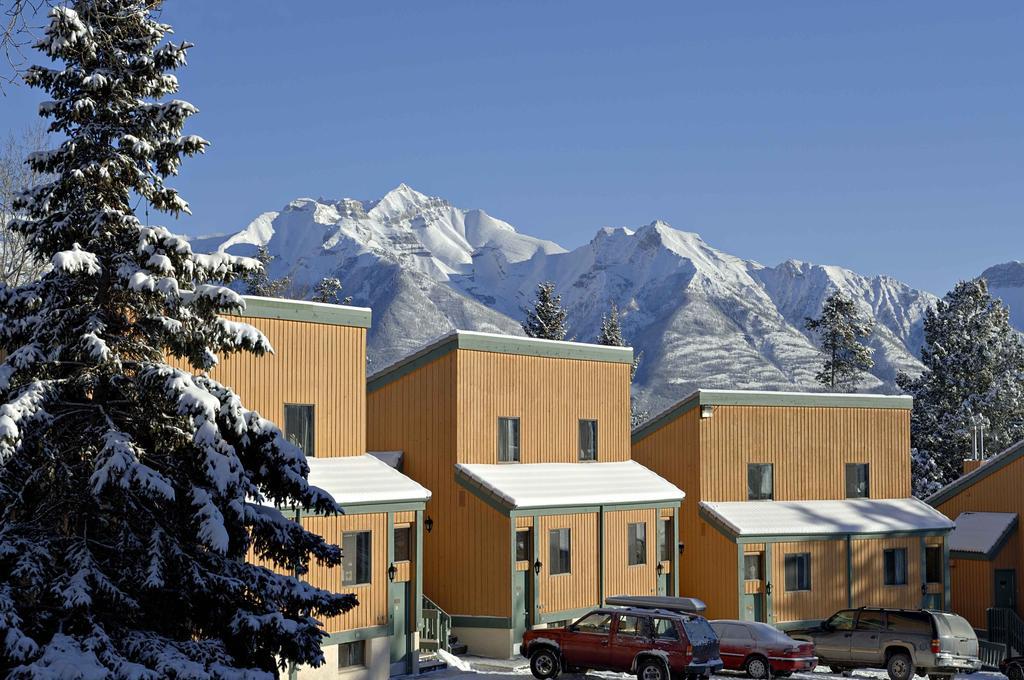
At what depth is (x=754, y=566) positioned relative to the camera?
128ft

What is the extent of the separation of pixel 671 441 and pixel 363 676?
1670cm

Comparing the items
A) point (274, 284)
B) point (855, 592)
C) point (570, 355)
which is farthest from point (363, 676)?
point (274, 284)

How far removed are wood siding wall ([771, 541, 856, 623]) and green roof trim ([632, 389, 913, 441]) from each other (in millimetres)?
5072

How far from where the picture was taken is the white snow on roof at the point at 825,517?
3919 centimetres

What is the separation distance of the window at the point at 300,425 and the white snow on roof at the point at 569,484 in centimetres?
534

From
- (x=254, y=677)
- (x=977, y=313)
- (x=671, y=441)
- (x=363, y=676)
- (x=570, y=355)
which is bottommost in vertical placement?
(x=363, y=676)

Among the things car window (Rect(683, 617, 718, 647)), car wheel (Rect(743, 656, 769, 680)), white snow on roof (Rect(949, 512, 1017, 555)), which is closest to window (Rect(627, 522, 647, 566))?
car wheel (Rect(743, 656, 769, 680))

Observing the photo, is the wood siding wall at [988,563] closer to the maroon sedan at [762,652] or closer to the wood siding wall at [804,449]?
the wood siding wall at [804,449]

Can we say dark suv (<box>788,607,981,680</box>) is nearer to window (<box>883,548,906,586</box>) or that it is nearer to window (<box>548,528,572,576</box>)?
window (<box>548,528,572,576</box>)

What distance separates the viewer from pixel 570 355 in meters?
37.4

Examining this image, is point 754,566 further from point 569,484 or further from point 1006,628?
point 1006,628

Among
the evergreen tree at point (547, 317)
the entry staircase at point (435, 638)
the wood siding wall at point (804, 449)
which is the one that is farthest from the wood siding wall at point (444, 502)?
the evergreen tree at point (547, 317)

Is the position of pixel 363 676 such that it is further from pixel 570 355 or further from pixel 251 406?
pixel 570 355

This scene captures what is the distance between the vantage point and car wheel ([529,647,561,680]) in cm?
2766
